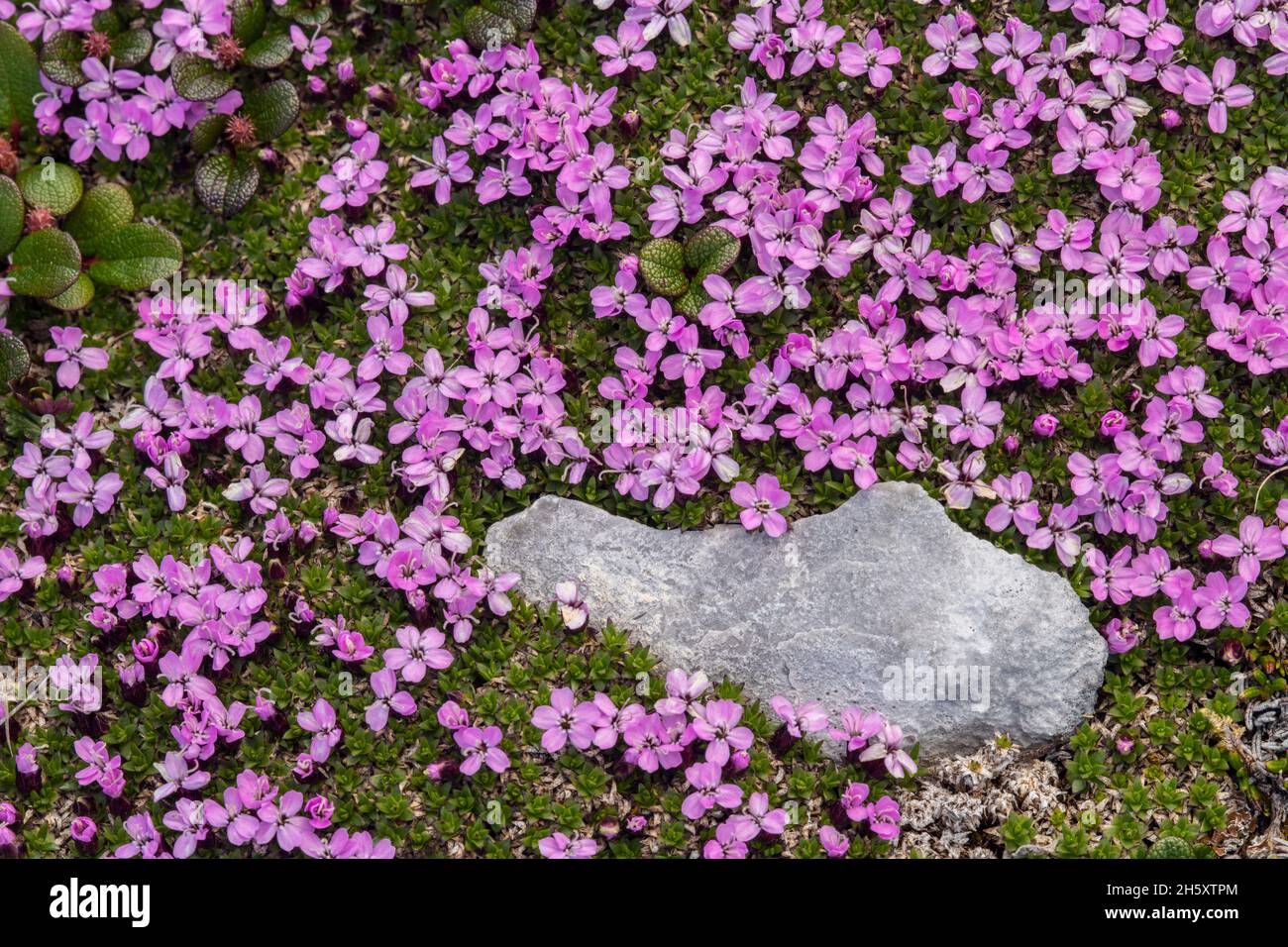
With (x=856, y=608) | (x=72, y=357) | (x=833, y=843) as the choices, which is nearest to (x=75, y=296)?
(x=72, y=357)

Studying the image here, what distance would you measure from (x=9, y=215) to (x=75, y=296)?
20.7 inches

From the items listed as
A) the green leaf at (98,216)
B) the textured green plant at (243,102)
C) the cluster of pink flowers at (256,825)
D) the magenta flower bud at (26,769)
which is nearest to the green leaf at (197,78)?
the textured green plant at (243,102)

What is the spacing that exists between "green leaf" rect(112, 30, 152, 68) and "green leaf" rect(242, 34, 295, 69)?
0.55 m

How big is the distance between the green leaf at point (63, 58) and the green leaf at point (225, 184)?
83 centimetres

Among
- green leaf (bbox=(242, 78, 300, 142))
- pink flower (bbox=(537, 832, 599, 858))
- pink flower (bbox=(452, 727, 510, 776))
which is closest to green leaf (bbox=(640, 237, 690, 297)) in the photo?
green leaf (bbox=(242, 78, 300, 142))

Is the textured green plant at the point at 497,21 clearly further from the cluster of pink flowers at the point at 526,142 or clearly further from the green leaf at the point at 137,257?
the green leaf at the point at 137,257

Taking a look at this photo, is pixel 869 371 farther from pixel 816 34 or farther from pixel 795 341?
pixel 816 34

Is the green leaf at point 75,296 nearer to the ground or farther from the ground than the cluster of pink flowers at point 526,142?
nearer to the ground

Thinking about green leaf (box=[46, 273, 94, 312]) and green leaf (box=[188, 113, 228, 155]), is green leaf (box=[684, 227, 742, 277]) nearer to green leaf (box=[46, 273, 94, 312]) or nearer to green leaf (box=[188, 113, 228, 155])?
green leaf (box=[188, 113, 228, 155])

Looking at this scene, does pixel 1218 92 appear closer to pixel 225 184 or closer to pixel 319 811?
pixel 225 184

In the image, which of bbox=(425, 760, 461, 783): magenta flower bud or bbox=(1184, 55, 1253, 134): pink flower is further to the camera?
bbox=(1184, 55, 1253, 134): pink flower

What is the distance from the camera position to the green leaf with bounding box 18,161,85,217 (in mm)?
5715

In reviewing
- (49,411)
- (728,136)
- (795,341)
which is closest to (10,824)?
(49,411)

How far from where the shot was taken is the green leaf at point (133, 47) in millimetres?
5852
